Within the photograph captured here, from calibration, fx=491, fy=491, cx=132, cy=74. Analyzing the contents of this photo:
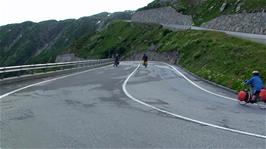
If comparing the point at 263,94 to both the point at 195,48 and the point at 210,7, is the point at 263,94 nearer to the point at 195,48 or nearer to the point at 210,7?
the point at 195,48

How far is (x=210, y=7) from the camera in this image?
104625 mm

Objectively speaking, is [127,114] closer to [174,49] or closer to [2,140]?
[2,140]

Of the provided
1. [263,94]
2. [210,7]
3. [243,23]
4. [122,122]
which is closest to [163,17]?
[210,7]

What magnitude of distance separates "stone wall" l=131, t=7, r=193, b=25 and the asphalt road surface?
89.5 m

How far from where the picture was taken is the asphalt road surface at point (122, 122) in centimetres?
976

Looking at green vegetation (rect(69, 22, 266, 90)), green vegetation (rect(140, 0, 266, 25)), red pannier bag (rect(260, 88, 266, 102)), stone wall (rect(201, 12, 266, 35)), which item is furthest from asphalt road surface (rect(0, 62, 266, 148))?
green vegetation (rect(140, 0, 266, 25))

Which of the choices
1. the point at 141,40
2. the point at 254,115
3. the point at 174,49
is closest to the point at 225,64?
the point at 254,115

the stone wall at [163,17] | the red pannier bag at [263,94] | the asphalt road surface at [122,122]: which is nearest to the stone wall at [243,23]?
the stone wall at [163,17]

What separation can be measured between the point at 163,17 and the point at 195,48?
63.7 m

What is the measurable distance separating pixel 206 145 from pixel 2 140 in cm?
398

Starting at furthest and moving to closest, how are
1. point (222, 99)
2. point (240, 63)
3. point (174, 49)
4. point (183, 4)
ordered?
point (183, 4) < point (174, 49) < point (240, 63) < point (222, 99)

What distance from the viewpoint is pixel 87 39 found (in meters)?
153

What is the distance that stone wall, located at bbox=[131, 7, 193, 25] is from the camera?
111m

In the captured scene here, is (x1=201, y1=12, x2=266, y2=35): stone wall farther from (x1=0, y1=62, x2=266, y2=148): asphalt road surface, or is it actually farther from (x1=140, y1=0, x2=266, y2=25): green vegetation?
(x1=0, y1=62, x2=266, y2=148): asphalt road surface
